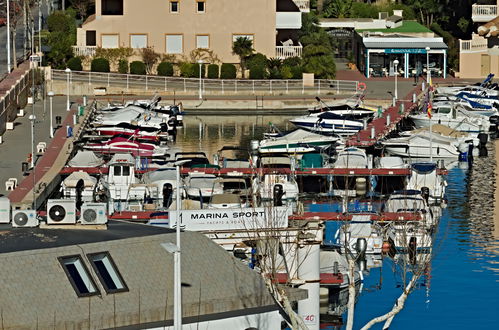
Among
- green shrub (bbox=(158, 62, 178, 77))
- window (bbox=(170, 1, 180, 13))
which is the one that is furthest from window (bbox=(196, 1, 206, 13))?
green shrub (bbox=(158, 62, 178, 77))

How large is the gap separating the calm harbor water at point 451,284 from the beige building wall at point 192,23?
38.8 meters

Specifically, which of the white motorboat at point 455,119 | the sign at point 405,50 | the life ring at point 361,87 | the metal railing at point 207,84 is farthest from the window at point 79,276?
the sign at point 405,50

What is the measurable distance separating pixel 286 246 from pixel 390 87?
6037 cm

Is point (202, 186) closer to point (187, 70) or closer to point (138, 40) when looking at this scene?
Answer: point (187, 70)

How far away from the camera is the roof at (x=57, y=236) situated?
28.6 metres

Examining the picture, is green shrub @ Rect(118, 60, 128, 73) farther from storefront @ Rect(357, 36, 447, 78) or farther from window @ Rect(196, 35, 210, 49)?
storefront @ Rect(357, 36, 447, 78)

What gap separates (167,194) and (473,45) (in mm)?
47777

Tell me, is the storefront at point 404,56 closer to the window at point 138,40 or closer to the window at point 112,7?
the window at point 138,40

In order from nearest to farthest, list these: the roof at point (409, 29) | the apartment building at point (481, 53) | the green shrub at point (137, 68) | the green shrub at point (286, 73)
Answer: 1. the green shrub at point (286, 73)
2. the green shrub at point (137, 68)
3. the apartment building at point (481, 53)
4. the roof at point (409, 29)

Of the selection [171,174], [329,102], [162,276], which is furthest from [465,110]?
[162,276]

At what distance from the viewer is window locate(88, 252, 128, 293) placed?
28172mm

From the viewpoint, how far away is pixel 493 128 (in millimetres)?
85812

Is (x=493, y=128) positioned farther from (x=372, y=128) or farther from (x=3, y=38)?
(x=3, y=38)

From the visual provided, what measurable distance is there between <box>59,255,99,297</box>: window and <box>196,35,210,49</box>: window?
72580 mm
